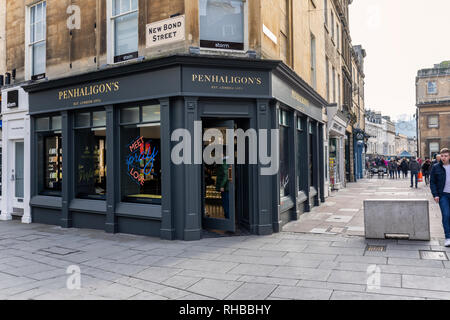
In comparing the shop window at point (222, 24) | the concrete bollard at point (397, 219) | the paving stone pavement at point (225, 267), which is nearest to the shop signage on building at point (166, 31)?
the shop window at point (222, 24)

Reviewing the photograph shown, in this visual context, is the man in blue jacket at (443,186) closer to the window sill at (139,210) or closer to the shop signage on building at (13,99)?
the window sill at (139,210)

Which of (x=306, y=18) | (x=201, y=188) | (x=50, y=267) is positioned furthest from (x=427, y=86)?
(x=50, y=267)

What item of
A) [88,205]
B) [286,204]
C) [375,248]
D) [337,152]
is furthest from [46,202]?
[337,152]

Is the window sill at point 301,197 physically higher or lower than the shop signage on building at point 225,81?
lower

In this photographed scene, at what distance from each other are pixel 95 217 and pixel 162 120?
358cm

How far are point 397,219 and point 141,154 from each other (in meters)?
6.38

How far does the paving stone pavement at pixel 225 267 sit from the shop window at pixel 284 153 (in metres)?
1.85

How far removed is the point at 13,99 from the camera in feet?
39.8

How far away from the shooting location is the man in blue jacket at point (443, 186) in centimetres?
725

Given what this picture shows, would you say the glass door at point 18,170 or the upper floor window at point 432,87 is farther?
the upper floor window at point 432,87

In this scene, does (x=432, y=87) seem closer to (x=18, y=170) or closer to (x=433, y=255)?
(x=433, y=255)

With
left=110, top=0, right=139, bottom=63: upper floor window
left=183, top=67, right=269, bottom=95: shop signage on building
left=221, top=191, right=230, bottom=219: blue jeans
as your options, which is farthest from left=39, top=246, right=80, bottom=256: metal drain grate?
left=110, top=0, right=139, bottom=63: upper floor window

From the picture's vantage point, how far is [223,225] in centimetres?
884

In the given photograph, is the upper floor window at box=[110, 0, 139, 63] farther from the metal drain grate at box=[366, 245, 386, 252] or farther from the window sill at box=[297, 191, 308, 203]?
the metal drain grate at box=[366, 245, 386, 252]
